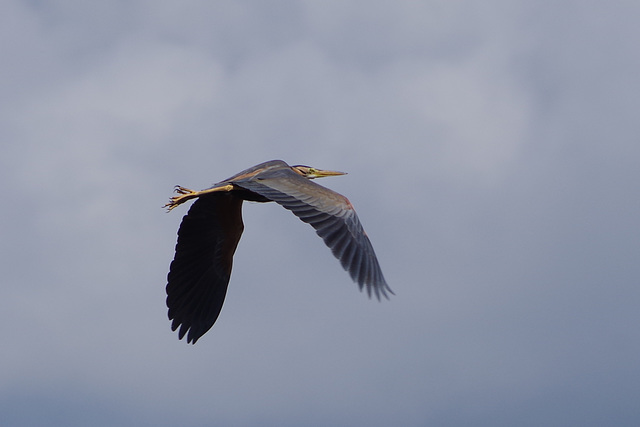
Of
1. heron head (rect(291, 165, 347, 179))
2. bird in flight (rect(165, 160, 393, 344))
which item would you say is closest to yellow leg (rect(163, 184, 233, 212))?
bird in flight (rect(165, 160, 393, 344))

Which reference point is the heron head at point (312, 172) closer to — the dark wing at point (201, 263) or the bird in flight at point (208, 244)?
the bird in flight at point (208, 244)

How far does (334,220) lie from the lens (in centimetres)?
1084

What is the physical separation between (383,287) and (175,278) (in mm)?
4920

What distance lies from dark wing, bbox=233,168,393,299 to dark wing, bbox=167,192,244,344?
2200mm

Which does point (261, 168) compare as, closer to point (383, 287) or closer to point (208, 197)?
point (208, 197)

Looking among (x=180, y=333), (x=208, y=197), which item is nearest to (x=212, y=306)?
(x=180, y=333)

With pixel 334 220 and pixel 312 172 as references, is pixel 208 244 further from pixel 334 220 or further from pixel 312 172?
pixel 334 220

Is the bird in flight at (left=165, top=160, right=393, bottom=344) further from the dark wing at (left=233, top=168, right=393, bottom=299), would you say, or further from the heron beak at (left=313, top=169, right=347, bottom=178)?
the dark wing at (left=233, top=168, right=393, bottom=299)

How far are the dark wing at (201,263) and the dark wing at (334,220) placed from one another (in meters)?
2.20

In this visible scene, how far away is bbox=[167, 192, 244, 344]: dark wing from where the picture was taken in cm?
1410

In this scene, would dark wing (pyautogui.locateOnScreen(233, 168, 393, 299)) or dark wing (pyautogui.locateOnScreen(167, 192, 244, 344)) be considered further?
dark wing (pyautogui.locateOnScreen(167, 192, 244, 344))

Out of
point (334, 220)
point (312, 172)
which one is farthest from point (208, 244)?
point (334, 220)

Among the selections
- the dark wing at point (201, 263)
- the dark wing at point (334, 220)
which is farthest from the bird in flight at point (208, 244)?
the dark wing at point (334, 220)

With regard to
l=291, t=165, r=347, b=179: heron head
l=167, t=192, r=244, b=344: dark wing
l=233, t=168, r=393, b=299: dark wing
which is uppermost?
l=291, t=165, r=347, b=179: heron head
